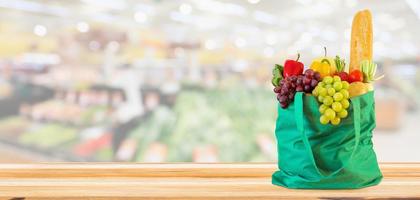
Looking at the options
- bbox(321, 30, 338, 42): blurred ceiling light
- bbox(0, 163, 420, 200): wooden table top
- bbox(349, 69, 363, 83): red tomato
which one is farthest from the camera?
bbox(321, 30, 338, 42): blurred ceiling light

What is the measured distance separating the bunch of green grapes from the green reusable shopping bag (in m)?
0.01

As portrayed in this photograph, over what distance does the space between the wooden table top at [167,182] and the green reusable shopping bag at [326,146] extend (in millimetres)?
31

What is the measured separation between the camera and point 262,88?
11.3 ft

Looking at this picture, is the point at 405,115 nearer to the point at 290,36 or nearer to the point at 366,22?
the point at 290,36

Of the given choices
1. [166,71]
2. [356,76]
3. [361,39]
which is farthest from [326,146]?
[166,71]

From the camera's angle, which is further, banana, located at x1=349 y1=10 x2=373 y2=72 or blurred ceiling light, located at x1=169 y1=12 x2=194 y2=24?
blurred ceiling light, located at x1=169 y1=12 x2=194 y2=24

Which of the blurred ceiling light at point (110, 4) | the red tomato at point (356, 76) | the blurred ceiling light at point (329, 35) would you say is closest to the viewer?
the red tomato at point (356, 76)

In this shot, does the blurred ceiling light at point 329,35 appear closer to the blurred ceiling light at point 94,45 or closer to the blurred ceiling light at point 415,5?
the blurred ceiling light at point 415,5

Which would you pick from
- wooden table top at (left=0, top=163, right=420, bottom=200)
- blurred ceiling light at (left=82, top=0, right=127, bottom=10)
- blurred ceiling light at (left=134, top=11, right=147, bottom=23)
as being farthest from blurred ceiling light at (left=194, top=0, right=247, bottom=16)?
wooden table top at (left=0, top=163, right=420, bottom=200)

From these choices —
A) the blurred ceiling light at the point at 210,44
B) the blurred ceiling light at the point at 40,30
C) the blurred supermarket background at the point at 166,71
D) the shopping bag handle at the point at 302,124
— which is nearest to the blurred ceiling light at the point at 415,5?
the blurred supermarket background at the point at 166,71

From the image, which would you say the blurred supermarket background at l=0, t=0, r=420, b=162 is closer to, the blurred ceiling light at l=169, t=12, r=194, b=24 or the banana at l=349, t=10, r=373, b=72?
the blurred ceiling light at l=169, t=12, r=194, b=24

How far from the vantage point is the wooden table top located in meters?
1.11

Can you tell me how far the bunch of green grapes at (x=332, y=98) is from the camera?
116 centimetres

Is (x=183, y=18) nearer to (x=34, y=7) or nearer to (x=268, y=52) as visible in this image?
(x=268, y=52)
